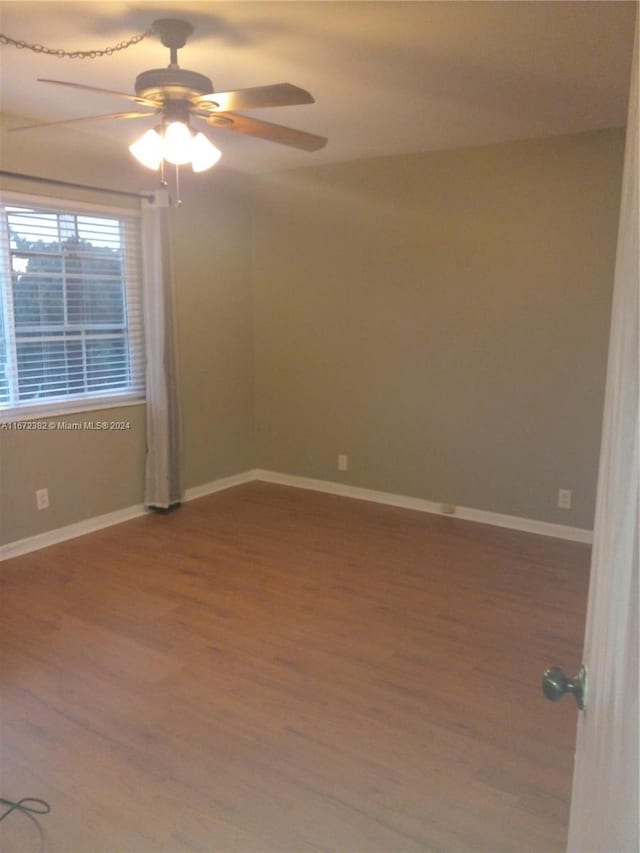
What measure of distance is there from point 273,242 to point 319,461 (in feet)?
5.77

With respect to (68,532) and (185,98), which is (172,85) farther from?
(68,532)

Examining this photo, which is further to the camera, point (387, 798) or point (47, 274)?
point (47, 274)

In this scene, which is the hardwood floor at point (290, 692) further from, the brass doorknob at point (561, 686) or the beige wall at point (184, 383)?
the brass doorknob at point (561, 686)

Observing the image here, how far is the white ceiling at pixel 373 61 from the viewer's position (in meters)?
2.24

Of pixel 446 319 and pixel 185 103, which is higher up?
pixel 185 103

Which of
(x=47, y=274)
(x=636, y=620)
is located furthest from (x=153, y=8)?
(x=636, y=620)

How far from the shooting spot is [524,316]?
4.17 m

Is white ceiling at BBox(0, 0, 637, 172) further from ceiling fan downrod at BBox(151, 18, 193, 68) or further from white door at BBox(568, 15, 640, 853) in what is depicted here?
white door at BBox(568, 15, 640, 853)

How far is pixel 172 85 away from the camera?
224cm

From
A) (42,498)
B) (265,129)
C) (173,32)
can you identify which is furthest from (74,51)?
(42,498)

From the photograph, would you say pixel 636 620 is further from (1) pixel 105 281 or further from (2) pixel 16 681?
(1) pixel 105 281

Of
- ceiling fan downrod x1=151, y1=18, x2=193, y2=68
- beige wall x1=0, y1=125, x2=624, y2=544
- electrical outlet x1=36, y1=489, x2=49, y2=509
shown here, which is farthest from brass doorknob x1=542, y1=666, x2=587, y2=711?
electrical outlet x1=36, y1=489, x2=49, y2=509

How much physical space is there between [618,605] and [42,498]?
12.6ft

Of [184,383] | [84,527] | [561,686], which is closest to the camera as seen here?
[561,686]
